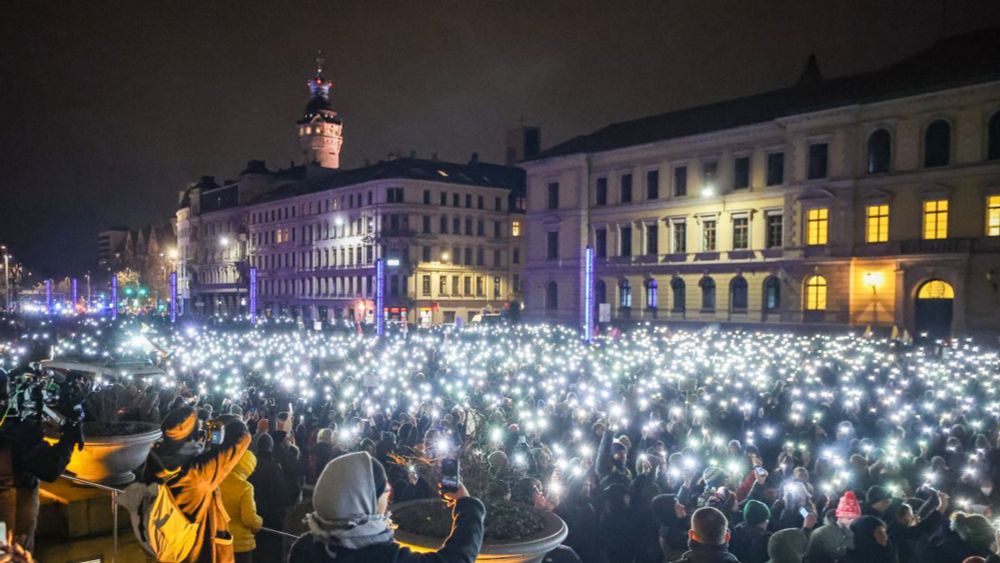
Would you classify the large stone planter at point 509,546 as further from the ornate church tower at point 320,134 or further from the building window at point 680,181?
the ornate church tower at point 320,134

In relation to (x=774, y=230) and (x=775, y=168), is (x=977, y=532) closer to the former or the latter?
(x=774, y=230)

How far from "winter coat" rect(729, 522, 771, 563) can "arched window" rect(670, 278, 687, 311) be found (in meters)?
41.5

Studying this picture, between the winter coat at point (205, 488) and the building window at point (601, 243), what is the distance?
47.8m

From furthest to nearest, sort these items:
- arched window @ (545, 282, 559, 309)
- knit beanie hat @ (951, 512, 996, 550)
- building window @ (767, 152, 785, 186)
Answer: arched window @ (545, 282, 559, 309) → building window @ (767, 152, 785, 186) → knit beanie hat @ (951, 512, 996, 550)

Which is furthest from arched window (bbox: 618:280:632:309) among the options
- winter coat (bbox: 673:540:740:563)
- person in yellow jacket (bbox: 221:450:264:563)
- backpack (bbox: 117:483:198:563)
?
backpack (bbox: 117:483:198:563)

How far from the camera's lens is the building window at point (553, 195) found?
54562mm

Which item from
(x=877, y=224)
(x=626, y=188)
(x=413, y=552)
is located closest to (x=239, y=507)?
(x=413, y=552)

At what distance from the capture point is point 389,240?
222 feet

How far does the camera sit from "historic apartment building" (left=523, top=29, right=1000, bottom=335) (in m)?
35.5

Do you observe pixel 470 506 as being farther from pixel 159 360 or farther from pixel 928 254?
pixel 928 254

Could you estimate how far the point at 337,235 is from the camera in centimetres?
7481

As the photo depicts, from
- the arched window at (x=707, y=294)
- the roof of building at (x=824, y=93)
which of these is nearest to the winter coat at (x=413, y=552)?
the roof of building at (x=824, y=93)

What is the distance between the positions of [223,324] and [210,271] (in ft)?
205

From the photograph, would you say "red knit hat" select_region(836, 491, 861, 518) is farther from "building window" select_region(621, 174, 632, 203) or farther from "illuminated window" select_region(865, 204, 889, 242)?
"building window" select_region(621, 174, 632, 203)
